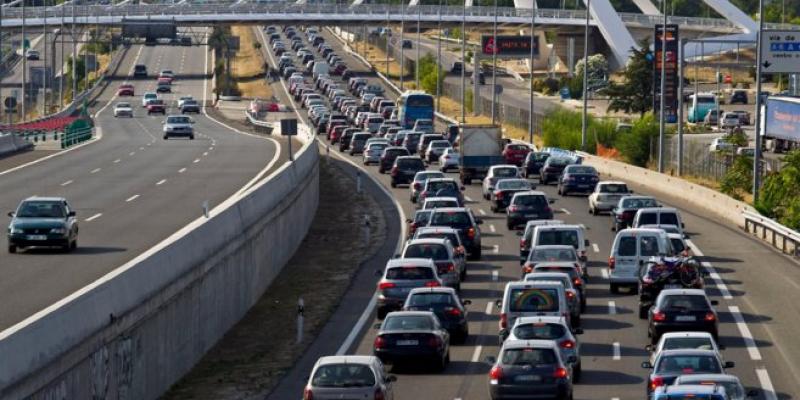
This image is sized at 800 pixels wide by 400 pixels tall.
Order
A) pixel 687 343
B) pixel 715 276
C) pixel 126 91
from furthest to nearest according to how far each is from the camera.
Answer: pixel 126 91, pixel 715 276, pixel 687 343

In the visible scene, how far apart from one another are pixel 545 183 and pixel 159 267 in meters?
46.4

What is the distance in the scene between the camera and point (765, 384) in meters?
31.6

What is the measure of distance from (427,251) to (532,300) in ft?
28.3

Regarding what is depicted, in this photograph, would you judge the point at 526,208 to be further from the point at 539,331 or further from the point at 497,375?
the point at 497,375

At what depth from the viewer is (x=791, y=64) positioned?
267 ft

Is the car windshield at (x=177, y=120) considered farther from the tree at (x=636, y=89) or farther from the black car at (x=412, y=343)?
the black car at (x=412, y=343)

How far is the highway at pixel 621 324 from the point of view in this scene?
31.9 metres

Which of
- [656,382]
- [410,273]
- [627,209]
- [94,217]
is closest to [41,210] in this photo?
[94,217]

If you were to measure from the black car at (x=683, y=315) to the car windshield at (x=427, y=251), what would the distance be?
9069 mm

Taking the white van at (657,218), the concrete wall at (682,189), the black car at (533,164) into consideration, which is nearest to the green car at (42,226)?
the white van at (657,218)

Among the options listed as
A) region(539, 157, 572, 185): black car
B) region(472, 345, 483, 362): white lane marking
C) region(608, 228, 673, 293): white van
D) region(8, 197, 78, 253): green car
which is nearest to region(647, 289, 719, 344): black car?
region(472, 345, 483, 362): white lane marking

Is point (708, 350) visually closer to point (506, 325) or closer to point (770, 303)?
point (506, 325)

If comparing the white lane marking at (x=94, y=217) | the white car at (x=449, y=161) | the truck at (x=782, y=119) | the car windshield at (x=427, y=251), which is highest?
the truck at (x=782, y=119)

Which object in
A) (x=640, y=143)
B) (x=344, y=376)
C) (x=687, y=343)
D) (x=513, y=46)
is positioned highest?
(x=513, y=46)
